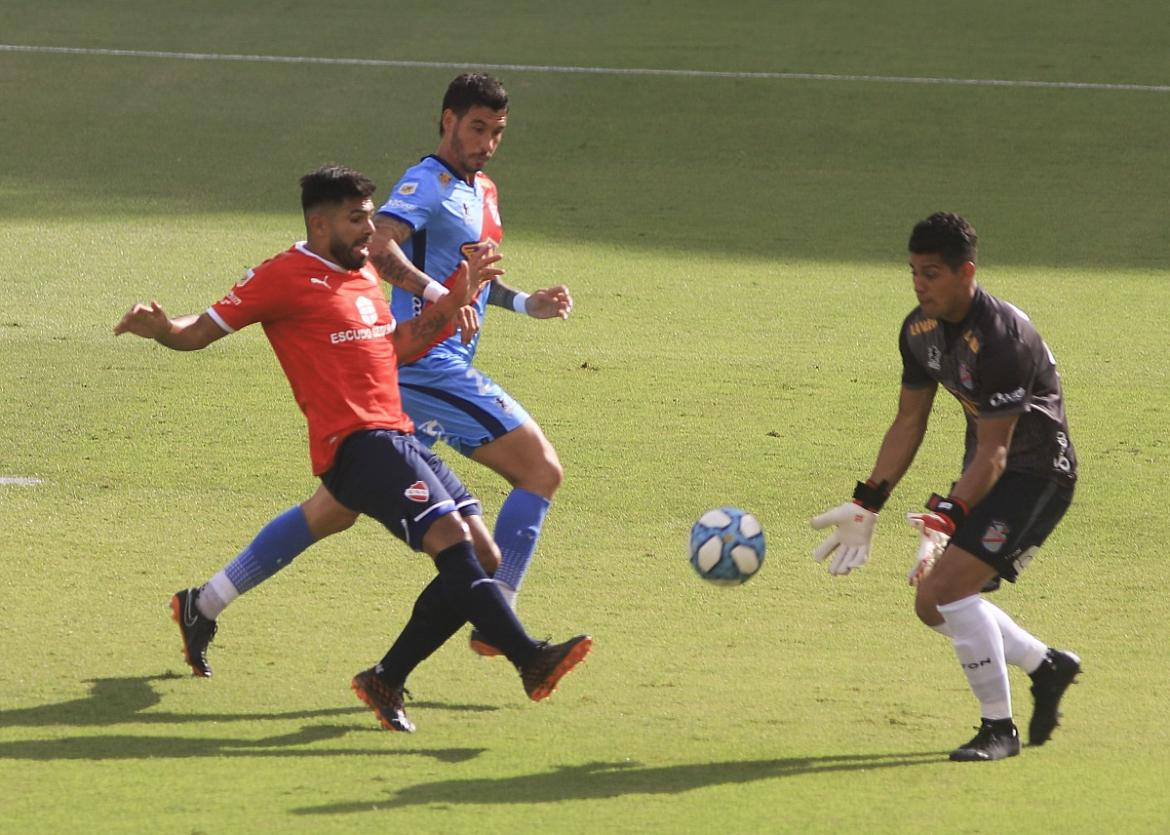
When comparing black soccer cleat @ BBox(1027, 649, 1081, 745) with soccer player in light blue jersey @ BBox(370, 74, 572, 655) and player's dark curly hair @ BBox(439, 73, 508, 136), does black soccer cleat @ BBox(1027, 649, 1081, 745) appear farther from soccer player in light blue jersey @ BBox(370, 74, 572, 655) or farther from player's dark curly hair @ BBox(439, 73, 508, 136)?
player's dark curly hair @ BBox(439, 73, 508, 136)

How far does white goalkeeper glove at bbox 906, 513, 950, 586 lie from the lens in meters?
5.68

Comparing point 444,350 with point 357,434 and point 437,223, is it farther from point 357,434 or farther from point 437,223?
point 357,434

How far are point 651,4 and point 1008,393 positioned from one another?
63.1 feet

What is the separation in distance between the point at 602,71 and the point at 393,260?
47.9 feet

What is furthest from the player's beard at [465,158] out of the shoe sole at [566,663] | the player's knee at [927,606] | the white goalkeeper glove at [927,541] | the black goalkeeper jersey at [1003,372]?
the player's knee at [927,606]

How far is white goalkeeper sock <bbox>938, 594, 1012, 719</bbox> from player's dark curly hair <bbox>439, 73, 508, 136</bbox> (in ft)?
8.48

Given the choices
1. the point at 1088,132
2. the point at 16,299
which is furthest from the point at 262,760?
the point at 1088,132

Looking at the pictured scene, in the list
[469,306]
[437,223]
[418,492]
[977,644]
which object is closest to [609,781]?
[418,492]

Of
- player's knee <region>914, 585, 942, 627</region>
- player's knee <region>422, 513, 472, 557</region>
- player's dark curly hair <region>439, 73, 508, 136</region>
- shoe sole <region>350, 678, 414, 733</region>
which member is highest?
player's dark curly hair <region>439, 73, 508, 136</region>

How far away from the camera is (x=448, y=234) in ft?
22.7

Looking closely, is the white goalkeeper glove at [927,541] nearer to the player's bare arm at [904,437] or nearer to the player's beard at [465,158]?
the player's bare arm at [904,437]

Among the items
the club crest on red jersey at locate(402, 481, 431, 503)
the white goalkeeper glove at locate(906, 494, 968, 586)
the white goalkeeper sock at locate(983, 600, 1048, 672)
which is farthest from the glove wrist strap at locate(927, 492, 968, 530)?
the club crest on red jersey at locate(402, 481, 431, 503)

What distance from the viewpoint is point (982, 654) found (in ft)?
18.6

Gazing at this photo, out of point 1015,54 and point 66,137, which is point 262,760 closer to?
point 66,137
